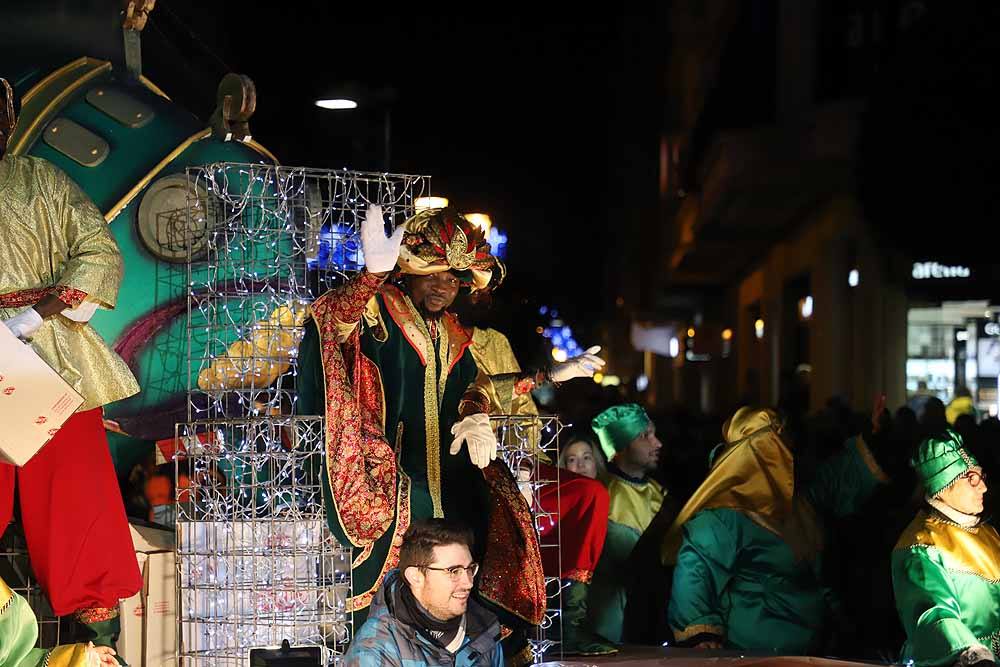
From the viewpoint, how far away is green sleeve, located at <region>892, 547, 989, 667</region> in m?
5.39

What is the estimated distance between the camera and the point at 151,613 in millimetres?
5312

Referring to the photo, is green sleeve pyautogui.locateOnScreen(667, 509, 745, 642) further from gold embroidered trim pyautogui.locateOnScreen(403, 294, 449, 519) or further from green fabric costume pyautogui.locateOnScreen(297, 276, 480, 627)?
gold embroidered trim pyautogui.locateOnScreen(403, 294, 449, 519)

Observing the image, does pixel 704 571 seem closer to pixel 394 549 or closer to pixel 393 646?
pixel 394 549

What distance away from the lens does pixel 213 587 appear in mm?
5156

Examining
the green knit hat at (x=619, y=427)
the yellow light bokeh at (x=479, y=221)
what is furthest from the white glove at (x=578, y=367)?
the green knit hat at (x=619, y=427)

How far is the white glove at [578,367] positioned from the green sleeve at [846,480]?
9.59 feet

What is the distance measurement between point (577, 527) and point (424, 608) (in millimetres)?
2508

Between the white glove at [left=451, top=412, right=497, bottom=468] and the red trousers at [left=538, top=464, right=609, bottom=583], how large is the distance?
6.20ft

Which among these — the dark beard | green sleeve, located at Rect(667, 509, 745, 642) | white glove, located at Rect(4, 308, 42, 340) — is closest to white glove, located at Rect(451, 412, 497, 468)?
the dark beard

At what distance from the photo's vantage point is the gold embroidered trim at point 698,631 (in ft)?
21.5

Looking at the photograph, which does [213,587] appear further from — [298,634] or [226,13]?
[226,13]

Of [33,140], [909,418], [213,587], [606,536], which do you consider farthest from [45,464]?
[909,418]

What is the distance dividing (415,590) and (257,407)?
6.09 ft

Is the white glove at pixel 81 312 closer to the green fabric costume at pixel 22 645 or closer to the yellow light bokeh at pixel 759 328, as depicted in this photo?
the green fabric costume at pixel 22 645
